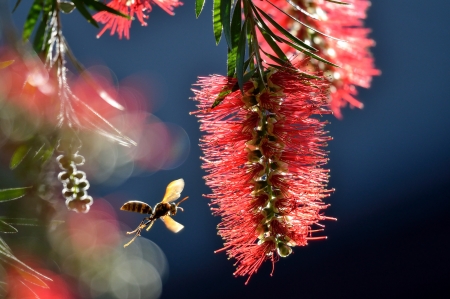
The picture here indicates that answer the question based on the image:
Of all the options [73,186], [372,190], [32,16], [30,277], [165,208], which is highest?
[32,16]

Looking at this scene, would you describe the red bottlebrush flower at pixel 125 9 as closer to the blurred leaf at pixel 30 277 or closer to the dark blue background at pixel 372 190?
the blurred leaf at pixel 30 277

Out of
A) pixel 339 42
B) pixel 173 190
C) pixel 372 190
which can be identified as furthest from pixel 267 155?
pixel 372 190

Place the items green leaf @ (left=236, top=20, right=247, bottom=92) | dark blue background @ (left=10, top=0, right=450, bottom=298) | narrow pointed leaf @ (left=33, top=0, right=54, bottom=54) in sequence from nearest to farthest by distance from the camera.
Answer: green leaf @ (left=236, top=20, right=247, bottom=92) < narrow pointed leaf @ (left=33, top=0, right=54, bottom=54) < dark blue background @ (left=10, top=0, right=450, bottom=298)

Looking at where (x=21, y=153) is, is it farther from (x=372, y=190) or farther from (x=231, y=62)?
(x=372, y=190)

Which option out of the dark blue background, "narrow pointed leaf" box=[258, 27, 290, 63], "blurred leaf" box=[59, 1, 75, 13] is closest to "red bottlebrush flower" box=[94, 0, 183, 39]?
"blurred leaf" box=[59, 1, 75, 13]

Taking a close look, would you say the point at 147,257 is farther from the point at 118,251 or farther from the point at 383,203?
the point at 383,203

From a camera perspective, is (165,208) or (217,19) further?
(165,208)

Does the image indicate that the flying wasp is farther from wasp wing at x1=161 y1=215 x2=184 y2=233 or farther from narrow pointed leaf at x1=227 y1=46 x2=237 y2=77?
narrow pointed leaf at x1=227 y1=46 x2=237 y2=77
